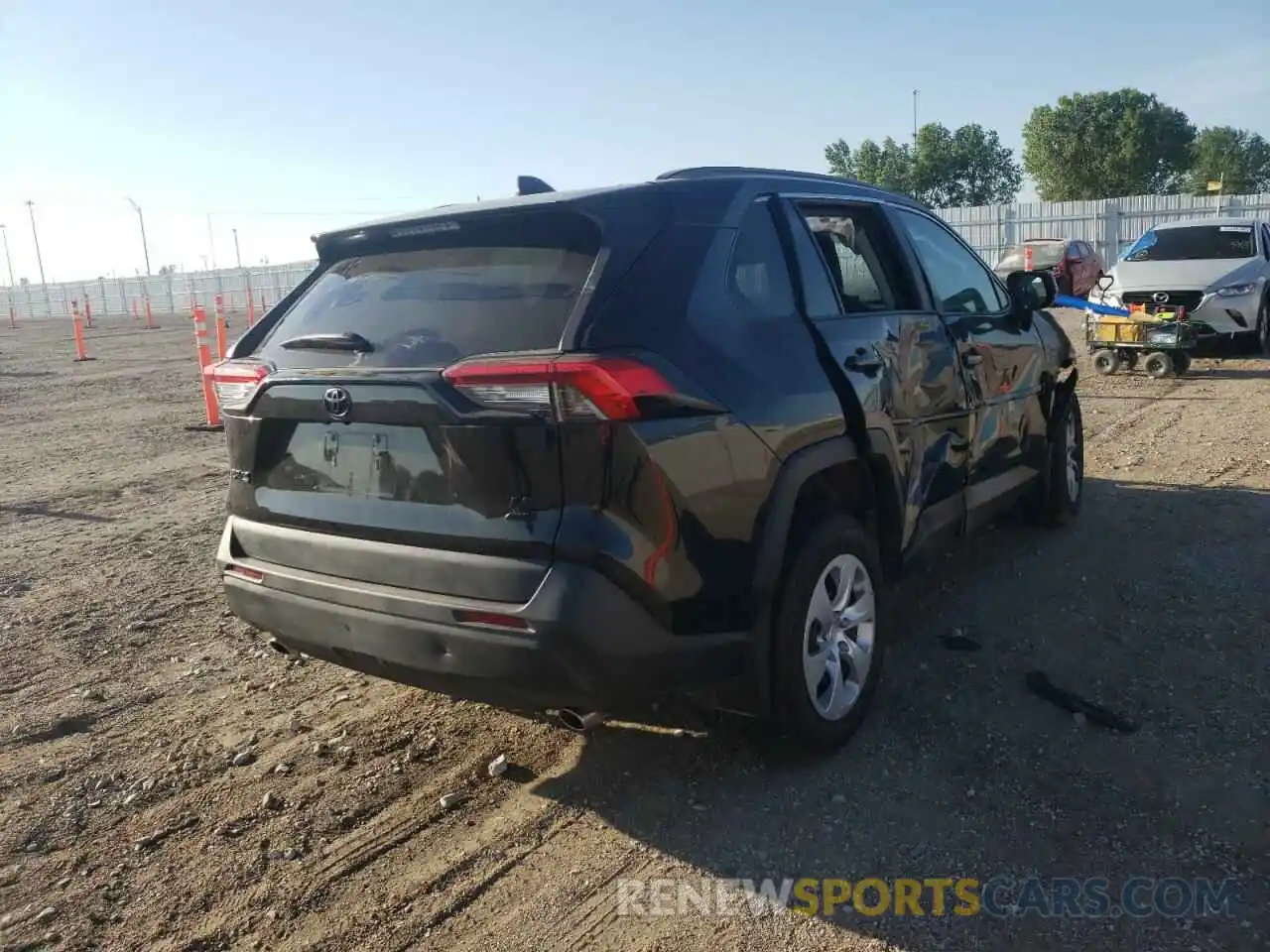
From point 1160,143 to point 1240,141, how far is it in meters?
25.2

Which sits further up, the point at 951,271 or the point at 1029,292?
the point at 951,271

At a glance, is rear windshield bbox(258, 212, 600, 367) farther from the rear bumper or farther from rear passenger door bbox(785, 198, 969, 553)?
rear passenger door bbox(785, 198, 969, 553)

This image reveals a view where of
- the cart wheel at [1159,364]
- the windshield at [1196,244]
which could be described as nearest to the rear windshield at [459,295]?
the cart wheel at [1159,364]

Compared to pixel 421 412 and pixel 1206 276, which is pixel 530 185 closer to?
pixel 421 412

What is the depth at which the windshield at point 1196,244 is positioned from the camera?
13.4 metres

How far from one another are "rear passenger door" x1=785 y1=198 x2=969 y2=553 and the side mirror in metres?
1.09

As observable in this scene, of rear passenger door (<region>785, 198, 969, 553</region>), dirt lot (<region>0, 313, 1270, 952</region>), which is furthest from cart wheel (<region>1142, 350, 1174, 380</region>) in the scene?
rear passenger door (<region>785, 198, 969, 553</region>)

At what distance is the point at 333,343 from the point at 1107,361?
11.0m

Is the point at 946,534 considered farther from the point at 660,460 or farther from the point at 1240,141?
the point at 1240,141

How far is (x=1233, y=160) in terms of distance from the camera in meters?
69.9

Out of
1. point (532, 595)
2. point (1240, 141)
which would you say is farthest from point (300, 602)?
point (1240, 141)

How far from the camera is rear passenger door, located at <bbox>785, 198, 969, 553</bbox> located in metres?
3.65

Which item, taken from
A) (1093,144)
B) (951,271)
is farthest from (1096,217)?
(951,271)

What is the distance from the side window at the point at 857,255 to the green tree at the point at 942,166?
5556 centimetres
